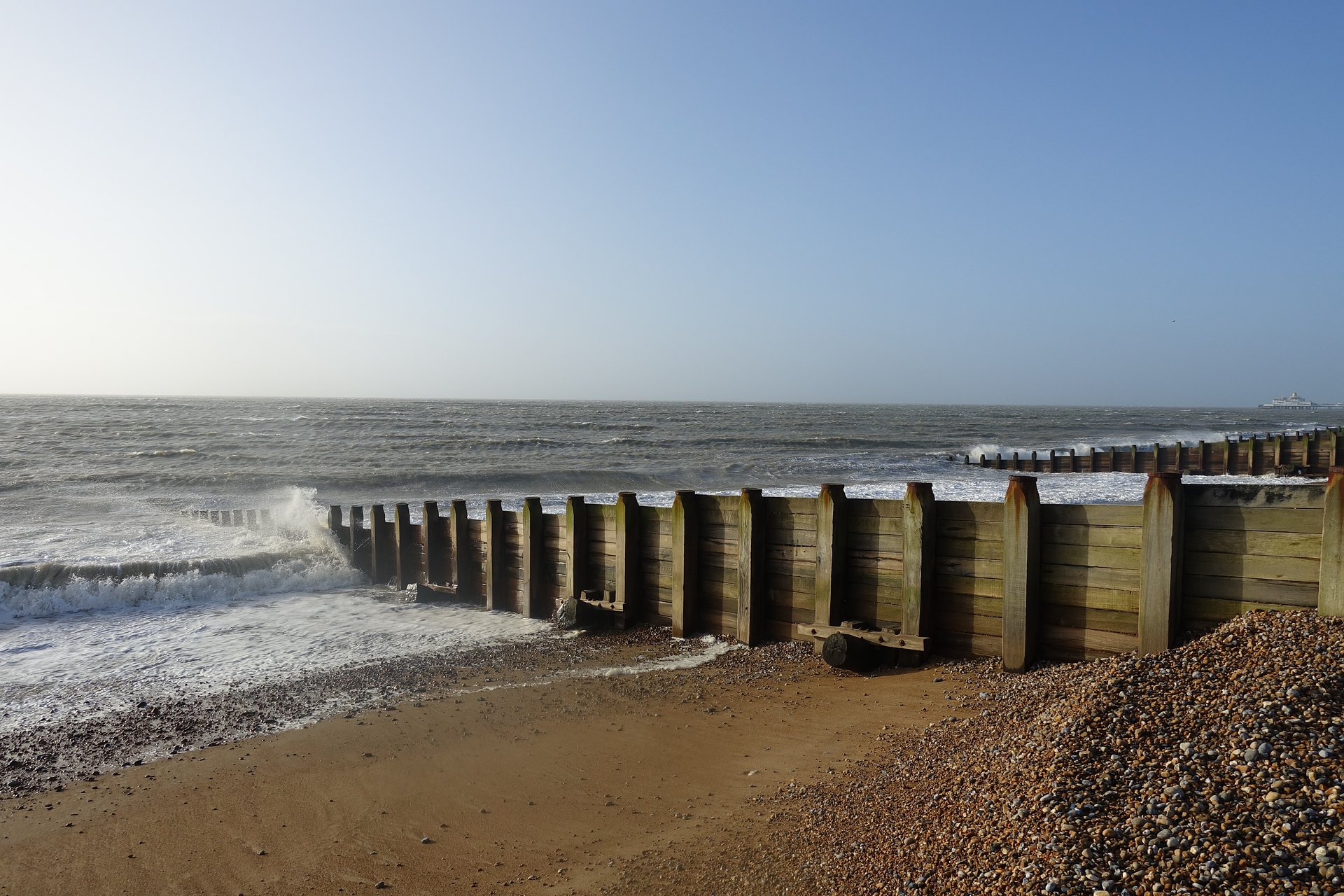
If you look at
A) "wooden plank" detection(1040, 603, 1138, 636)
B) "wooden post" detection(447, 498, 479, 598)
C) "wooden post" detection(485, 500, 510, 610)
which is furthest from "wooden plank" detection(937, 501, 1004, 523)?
"wooden post" detection(447, 498, 479, 598)

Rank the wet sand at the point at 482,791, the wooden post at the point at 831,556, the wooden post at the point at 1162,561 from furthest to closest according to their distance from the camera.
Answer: the wooden post at the point at 831,556 < the wooden post at the point at 1162,561 < the wet sand at the point at 482,791

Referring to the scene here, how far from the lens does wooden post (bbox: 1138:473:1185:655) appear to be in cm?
606

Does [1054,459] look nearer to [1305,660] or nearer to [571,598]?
[571,598]

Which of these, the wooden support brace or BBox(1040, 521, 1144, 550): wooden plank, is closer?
BBox(1040, 521, 1144, 550): wooden plank

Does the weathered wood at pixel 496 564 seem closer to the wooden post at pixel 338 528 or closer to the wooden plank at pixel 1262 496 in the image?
the wooden post at pixel 338 528

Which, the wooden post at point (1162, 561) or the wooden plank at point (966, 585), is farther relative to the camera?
the wooden plank at point (966, 585)

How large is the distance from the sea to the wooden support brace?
0.54 metres

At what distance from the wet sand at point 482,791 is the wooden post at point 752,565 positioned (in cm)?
61

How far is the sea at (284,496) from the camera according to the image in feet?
32.4

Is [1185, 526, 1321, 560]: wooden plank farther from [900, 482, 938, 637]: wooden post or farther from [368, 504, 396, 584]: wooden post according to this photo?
[368, 504, 396, 584]: wooden post

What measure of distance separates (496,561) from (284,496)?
1939cm

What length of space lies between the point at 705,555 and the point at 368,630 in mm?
4838

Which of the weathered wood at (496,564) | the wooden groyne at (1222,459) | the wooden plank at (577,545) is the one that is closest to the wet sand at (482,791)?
the wooden plank at (577,545)

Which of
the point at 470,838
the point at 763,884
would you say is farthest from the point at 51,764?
the point at 763,884
